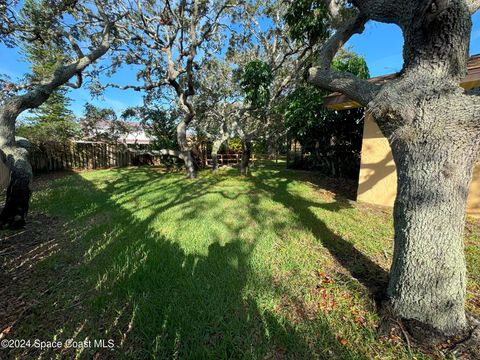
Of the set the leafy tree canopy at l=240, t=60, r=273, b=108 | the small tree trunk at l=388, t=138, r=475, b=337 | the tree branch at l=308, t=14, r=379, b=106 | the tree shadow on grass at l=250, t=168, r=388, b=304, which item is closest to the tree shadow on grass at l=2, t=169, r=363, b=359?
the small tree trunk at l=388, t=138, r=475, b=337

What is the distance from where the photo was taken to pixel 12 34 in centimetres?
618

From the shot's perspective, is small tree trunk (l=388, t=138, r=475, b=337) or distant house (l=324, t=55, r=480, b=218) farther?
distant house (l=324, t=55, r=480, b=218)

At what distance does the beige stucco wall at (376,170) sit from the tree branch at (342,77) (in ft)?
9.93

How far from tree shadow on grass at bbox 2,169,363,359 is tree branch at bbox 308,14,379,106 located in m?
2.15

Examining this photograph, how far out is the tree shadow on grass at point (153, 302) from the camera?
1743mm

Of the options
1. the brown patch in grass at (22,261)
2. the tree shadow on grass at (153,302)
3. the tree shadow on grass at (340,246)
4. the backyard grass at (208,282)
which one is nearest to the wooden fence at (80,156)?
the backyard grass at (208,282)

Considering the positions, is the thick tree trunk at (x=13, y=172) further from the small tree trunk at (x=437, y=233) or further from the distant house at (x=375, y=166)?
the distant house at (x=375, y=166)

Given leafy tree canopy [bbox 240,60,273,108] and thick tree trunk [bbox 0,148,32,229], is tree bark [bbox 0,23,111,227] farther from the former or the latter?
leafy tree canopy [bbox 240,60,273,108]

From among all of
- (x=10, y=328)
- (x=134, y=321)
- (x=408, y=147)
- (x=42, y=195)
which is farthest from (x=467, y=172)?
(x=42, y=195)

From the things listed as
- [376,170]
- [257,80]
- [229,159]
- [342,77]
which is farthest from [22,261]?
[229,159]

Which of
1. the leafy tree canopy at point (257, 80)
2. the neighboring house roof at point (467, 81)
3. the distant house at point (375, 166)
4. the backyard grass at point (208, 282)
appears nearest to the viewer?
the backyard grass at point (208, 282)

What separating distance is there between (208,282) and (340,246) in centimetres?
207

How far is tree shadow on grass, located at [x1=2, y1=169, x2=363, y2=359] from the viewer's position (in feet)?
5.72

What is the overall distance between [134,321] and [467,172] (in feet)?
9.89
